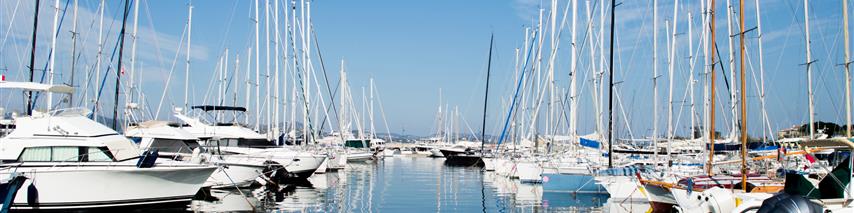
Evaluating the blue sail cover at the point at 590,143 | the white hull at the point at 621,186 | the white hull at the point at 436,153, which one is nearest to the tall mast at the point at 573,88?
the blue sail cover at the point at 590,143

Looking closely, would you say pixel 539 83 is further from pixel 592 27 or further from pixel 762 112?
pixel 762 112

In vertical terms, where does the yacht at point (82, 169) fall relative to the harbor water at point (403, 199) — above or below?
above

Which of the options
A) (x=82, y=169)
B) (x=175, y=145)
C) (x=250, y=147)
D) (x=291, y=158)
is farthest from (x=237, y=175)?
(x=82, y=169)

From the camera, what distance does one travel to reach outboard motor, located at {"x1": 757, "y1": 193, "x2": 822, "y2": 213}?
11.1m

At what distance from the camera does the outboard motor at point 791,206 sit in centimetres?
1109

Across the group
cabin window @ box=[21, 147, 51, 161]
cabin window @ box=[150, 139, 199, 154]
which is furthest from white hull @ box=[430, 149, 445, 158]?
cabin window @ box=[21, 147, 51, 161]

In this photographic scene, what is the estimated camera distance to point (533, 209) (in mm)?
23438

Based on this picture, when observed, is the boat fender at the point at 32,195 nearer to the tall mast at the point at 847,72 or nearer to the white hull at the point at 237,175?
the white hull at the point at 237,175

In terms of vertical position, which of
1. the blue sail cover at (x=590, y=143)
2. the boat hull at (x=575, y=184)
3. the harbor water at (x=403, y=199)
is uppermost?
the blue sail cover at (x=590, y=143)

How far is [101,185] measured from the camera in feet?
62.3

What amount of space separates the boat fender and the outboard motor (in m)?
16.4

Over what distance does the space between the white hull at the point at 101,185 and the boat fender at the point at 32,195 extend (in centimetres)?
6

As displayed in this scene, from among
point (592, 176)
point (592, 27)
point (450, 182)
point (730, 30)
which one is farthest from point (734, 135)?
point (450, 182)

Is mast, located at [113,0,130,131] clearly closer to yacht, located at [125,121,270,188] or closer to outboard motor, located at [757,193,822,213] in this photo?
yacht, located at [125,121,270,188]
